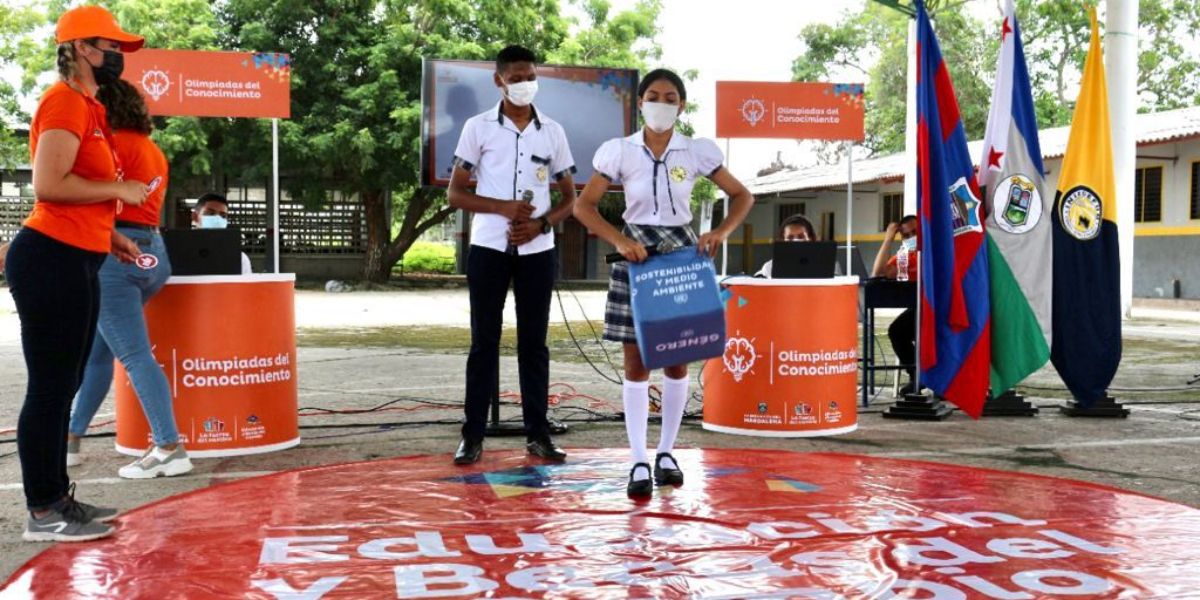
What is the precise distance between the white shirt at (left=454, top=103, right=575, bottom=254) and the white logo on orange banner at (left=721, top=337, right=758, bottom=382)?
59.2 inches

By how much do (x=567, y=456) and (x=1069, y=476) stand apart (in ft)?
7.79

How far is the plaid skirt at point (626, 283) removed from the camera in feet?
15.1

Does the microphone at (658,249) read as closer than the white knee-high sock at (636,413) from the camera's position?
Yes

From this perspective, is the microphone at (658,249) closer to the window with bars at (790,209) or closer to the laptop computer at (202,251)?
the laptop computer at (202,251)

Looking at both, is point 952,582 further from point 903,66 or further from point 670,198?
point 903,66

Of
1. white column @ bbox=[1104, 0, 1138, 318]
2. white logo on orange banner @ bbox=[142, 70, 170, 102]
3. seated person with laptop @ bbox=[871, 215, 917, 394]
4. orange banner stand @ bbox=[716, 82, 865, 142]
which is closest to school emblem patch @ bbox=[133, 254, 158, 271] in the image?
white logo on orange banner @ bbox=[142, 70, 170, 102]

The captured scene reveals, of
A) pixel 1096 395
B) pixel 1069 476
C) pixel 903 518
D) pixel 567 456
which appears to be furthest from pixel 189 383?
pixel 1096 395

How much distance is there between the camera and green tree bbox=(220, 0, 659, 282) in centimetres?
2484

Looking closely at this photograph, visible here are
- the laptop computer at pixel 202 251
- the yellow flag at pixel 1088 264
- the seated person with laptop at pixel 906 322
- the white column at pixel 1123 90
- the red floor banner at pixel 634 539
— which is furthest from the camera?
the white column at pixel 1123 90

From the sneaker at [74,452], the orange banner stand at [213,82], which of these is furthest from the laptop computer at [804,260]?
the sneaker at [74,452]

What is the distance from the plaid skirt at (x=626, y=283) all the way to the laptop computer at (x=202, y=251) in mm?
1996

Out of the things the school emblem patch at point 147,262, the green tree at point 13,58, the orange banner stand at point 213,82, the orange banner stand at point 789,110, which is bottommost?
the school emblem patch at point 147,262

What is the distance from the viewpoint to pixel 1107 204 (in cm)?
720

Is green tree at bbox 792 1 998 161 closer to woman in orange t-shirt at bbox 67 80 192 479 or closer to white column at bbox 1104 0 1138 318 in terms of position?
white column at bbox 1104 0 1138 318
